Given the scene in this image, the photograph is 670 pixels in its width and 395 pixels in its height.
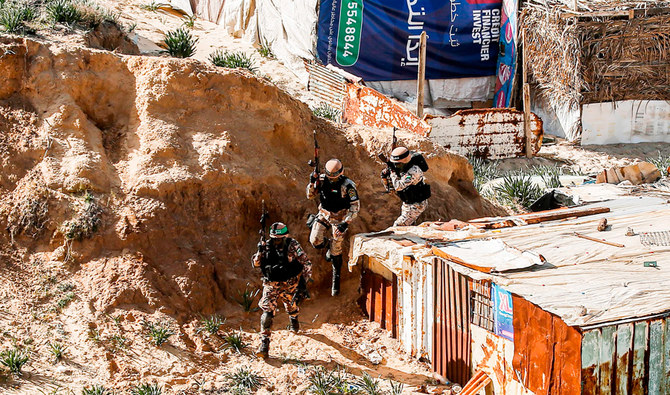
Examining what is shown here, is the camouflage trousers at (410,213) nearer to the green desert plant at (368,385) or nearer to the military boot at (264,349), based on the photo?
the green desert plant at (368,385)

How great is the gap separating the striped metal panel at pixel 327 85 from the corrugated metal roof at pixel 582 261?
779 cm

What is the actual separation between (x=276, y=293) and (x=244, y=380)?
1058 mm

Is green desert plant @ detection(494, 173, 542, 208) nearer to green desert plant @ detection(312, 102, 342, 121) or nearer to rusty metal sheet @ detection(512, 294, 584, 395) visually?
green desert plant @ detection(312, 102, 342, 121)

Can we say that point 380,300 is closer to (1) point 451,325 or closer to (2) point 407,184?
(1) point 451,325

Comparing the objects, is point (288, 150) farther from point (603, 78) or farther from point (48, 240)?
point (603, 78)

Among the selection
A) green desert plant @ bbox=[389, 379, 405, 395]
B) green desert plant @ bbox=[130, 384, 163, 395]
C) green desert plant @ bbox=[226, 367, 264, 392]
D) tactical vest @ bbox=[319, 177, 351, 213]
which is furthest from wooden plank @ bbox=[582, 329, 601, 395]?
green desert plant @ bbox=[130, 384, 163, 395]

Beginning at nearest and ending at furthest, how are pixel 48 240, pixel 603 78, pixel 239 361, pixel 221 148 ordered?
pixel 239 361 → pixel 48 240 → pixel 221 148 → pixel 603 78

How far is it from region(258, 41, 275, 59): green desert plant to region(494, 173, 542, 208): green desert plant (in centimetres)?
860

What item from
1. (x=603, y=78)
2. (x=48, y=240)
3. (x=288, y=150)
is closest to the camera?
(x=48, y=240)

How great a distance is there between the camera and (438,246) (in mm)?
7566

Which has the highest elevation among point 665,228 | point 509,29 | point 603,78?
point 509,29

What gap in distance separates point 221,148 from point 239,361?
2940 mm

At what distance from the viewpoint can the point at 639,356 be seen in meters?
5.71

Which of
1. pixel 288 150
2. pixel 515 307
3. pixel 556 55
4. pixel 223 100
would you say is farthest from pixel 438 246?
pixel 556 55
